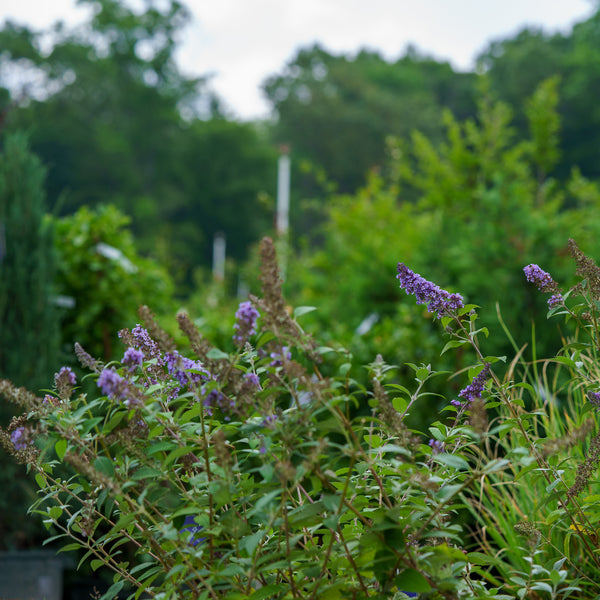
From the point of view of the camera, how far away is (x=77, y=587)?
395 centimetres

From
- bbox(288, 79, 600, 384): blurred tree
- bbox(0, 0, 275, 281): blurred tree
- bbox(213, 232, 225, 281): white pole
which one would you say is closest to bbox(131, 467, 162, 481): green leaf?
bbox(288, 79, 600, 384): blurred tree

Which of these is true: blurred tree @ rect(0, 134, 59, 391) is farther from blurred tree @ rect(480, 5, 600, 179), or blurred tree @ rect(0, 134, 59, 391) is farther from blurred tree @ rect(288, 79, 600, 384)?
blurred tree @ rect(480, 5, 600, 179)

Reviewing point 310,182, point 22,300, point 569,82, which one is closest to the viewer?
point 22,300

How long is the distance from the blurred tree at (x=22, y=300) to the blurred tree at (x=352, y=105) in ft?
120

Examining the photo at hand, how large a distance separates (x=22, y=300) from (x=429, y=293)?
11.7 ft

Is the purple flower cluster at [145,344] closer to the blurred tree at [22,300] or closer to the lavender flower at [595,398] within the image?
the lavender flower at [595,398]

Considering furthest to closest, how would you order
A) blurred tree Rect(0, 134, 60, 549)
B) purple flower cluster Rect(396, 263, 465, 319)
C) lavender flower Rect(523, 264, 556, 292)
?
blurred tree Rect(0, 134, 60, 549) → lavender flower Rect(523, 264, 556, 292) → purple flower cluster Rect(396, 263, 465, 319)

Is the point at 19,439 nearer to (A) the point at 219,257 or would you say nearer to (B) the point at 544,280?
(B) the point at 544,280

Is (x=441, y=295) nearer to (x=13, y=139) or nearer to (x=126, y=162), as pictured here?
(x=13, y=139)

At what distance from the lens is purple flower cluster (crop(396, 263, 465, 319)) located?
1.49 metres

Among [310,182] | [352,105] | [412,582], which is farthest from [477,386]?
[352,105]

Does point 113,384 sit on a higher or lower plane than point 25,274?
lower

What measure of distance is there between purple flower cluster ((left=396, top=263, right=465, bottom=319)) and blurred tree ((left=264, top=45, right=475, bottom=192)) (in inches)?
1549

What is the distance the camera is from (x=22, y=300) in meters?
4.35
